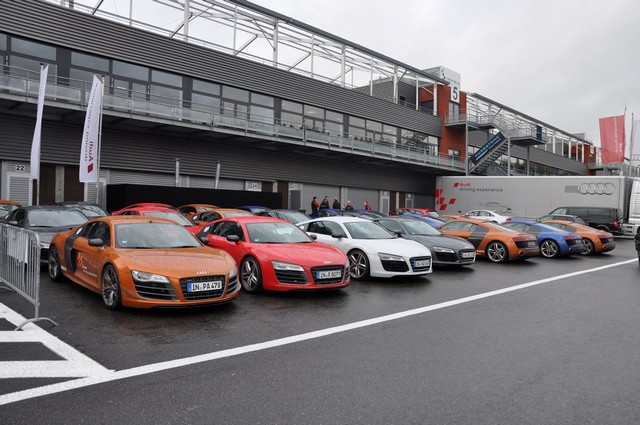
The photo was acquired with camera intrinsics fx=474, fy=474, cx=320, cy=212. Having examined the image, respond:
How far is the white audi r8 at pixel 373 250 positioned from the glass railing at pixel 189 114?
43.9ft

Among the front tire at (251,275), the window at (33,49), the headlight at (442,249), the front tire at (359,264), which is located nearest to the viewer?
the front tire at (251,275)

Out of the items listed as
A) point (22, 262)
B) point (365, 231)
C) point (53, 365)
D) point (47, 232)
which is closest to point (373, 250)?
point (365, 231)

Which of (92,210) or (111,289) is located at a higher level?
(92,210)

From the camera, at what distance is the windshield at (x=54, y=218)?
10.6 m

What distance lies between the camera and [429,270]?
33.4 feet

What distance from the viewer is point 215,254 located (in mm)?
7355

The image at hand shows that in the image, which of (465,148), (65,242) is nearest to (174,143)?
(65,242)

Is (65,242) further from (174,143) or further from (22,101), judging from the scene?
(174,143)

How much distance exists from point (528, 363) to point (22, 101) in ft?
64.4

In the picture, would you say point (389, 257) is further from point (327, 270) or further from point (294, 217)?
point (294, 217)

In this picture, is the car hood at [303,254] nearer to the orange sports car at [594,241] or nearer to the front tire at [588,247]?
the orange sports car at [594,241]

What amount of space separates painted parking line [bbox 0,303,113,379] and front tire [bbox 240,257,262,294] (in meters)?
3.37

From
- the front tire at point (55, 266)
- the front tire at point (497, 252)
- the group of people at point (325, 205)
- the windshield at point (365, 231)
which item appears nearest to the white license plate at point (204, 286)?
the front tire at point (55, 266)

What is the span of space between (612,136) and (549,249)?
30555 mm
